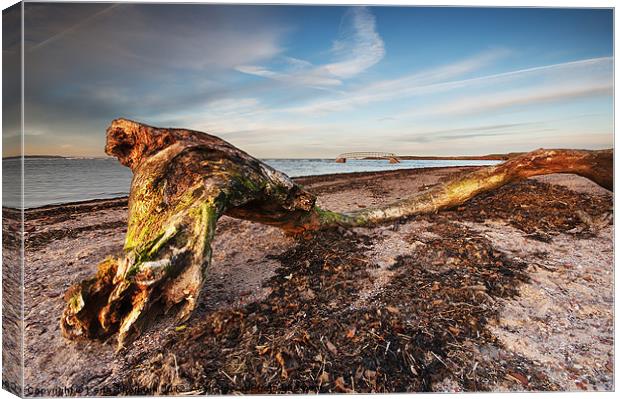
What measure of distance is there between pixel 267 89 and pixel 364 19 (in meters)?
1.36

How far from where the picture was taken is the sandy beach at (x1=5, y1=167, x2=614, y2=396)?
2068 mm

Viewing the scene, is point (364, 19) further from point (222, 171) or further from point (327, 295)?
point (327, 295)

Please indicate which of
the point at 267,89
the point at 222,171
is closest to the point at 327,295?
the point at 222,171

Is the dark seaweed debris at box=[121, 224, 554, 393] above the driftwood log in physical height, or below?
below

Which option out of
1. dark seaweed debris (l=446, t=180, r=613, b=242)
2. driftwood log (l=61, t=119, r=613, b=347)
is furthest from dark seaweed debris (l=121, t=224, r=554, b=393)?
dark seaweed debris (l=446, t=180, r=613, b=242)

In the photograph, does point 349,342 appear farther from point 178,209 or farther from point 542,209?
point 542,209

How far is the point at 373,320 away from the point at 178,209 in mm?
1650

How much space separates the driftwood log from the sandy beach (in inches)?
11.4

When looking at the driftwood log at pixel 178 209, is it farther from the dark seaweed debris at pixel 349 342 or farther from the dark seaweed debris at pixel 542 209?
the dark seaweed debris at pixel 542 209

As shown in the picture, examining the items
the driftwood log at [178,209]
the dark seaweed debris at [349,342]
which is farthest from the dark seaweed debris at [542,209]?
the dark seaweed debris at [349,342]

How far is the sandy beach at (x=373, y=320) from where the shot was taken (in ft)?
6.79

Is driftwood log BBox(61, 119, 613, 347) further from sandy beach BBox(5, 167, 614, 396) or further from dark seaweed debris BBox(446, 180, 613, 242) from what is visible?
dark seaweed debris BBox(446, 180, 613, 242)

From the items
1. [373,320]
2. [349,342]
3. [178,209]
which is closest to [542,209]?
[373,320]

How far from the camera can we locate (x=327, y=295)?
279cm
